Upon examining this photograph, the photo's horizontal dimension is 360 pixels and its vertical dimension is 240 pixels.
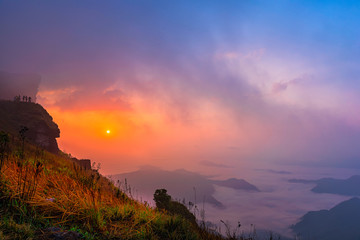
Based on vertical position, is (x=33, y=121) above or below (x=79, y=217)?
above

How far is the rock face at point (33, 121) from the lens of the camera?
46731 millimetres

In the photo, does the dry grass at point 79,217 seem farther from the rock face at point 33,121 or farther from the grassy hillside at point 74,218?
the rock face at point 33,121

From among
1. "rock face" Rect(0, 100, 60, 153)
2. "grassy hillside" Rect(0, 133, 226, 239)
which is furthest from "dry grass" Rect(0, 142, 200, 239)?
"rock face" Rect(0, 100, 60, 153)

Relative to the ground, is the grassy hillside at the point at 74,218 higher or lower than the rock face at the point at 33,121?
lower

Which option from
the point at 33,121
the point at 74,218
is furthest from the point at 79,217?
the point at 33,121

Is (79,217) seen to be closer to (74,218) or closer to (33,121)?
(74,218)

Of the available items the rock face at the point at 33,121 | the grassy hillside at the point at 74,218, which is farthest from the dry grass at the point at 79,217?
the rock face at the point at 33,121

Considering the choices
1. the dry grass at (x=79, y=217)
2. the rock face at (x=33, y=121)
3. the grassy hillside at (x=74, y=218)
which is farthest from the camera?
the rock face at (x=33, y=121)

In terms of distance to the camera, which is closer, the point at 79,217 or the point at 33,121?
the point at 79,217

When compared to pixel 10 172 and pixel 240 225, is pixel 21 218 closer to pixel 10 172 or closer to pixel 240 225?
pixel 10 172

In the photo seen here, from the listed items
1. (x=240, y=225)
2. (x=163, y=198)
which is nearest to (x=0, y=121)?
(x=163, y=198)

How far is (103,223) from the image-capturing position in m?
5.11

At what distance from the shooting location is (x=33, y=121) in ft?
160

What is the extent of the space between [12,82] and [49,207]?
199609 millimetres
